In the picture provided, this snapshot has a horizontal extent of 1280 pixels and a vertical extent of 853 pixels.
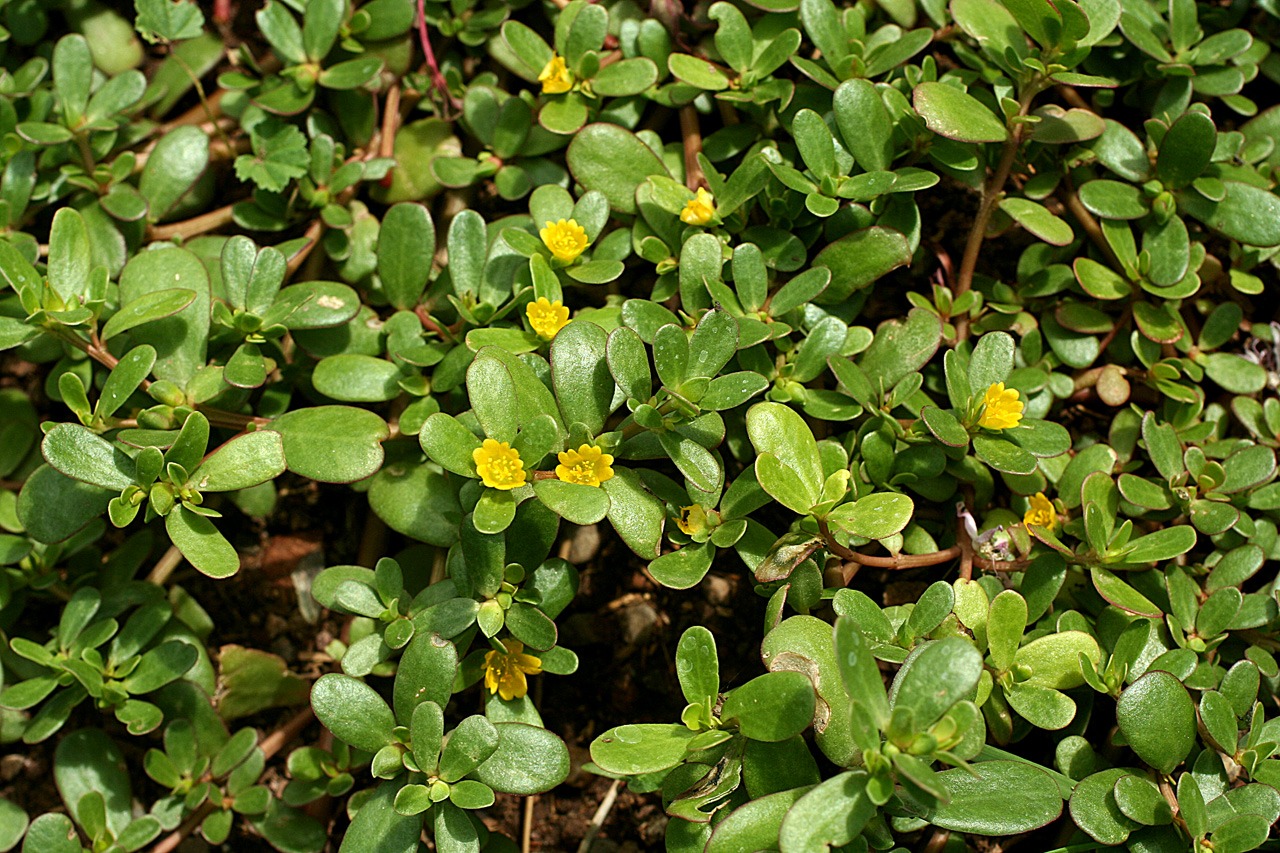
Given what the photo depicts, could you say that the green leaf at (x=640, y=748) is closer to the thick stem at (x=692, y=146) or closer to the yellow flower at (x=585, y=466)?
the yellow flower at (x=585, y=466)

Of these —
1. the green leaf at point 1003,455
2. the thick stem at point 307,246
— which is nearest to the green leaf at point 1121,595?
the green leaf at point 1003,455

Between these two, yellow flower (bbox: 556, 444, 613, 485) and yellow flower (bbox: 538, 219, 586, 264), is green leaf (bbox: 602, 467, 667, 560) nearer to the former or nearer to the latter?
yellow flower (bbox: 556, 444, 613, 485)

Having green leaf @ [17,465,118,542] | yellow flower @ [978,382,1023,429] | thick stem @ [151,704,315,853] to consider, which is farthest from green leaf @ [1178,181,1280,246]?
green leaf @ [17,465,118,542]

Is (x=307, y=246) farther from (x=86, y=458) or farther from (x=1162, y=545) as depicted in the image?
(x=1162, y=545)

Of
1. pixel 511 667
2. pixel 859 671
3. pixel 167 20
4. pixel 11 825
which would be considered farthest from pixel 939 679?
pixel 167 20

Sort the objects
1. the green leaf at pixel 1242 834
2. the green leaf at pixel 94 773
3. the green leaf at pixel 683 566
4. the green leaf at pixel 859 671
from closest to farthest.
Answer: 1. the green leaf at pixel 859 671
2. the green leaf at pixel 1242 834
3. the green leaf at pixel 683 566
4. the green leaf at pixel 94 773

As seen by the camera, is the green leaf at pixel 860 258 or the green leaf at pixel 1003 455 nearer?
the green leaf at pixel 1003 455
